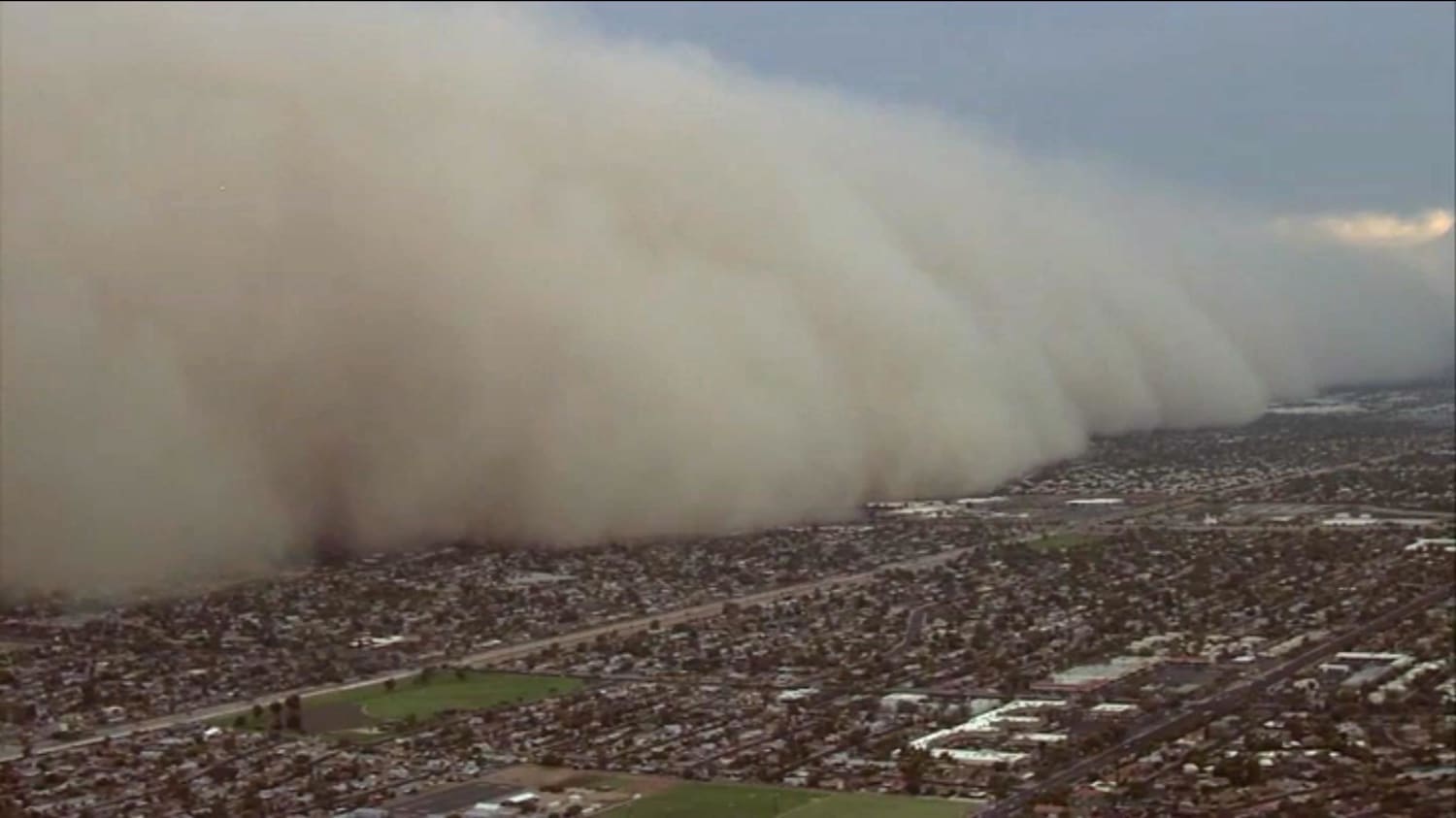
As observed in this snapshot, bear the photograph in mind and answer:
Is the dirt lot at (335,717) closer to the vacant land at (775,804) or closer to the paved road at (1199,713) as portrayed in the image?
the vacant land at (775,804)

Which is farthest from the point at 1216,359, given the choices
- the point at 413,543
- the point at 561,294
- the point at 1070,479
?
the point at 413,543

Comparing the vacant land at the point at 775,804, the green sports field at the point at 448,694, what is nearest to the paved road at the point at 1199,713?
the vacant land at the point at 775,804

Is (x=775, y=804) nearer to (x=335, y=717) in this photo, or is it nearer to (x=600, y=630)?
(x=335, y=717)

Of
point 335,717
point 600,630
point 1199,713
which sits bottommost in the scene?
point 1199,713

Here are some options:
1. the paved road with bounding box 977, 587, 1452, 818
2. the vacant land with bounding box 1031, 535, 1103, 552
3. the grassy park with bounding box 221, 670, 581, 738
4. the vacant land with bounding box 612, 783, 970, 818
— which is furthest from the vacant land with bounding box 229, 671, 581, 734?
the vacant land with bounding box 1031, 535, 1103, 552

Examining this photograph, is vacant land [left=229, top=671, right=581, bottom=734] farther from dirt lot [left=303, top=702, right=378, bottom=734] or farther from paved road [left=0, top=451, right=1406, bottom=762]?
paved road [left=0, top=451, right=1406, bottom=762]


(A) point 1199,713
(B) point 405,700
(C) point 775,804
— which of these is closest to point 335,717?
(B) point 405,700

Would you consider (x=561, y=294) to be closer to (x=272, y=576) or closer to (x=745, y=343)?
(x=745, y=343)
